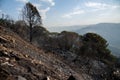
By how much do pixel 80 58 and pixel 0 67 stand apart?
43271 millimetres

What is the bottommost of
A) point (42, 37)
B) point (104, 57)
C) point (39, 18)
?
point (104, 57)

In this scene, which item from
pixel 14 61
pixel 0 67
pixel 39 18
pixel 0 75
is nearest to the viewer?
pixel 0 75

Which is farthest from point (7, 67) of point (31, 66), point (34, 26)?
point (34, 26)

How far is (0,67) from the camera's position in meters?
12.6

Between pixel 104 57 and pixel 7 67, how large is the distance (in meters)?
61.0

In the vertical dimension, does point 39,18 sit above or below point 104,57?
above

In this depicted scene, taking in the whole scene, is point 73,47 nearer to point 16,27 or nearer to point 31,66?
point 16,27

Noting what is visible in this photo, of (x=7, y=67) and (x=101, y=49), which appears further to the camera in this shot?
(x=101, y=49)

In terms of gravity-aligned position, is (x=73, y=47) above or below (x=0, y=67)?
below

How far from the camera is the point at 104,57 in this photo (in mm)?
71625

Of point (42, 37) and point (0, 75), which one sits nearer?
point (0, 75)

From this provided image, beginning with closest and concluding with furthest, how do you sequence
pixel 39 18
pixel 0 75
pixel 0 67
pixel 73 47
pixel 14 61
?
pixel 0 75
pixel 0 67
pixel 14 61
pixel 39 18
pixel 73 47

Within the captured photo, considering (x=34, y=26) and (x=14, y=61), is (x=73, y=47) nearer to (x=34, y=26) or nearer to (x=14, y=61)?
(x=34, y=26)

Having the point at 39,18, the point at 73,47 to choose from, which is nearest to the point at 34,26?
the point at 39,18
